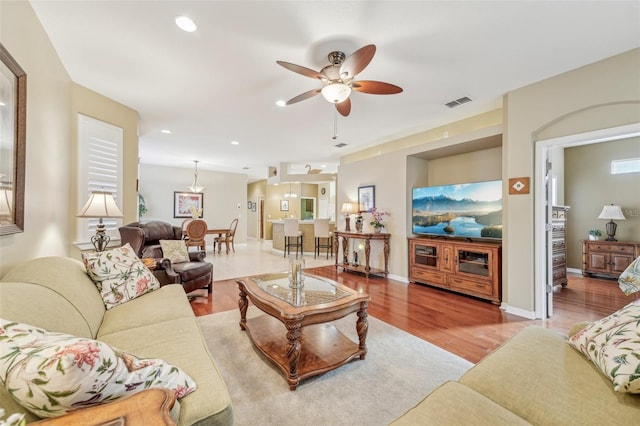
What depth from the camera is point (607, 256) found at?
4.58m

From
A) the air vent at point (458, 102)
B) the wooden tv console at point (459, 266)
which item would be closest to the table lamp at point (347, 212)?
the wooden tv console at point (459, 266)

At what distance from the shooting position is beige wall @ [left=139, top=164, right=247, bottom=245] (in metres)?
7.59

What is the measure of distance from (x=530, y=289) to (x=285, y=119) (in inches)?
157


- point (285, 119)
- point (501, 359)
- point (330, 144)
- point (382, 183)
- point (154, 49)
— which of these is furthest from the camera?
point (330, 144)

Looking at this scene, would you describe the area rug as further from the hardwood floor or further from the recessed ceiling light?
the recessed ceiling light

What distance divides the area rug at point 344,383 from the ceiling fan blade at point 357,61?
2419mm

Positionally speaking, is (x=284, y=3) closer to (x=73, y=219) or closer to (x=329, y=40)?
(x=329, y=40)

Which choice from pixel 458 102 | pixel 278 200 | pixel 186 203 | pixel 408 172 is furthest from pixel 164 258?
pixel 278 200

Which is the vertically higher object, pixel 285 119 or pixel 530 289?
pixel 285 119

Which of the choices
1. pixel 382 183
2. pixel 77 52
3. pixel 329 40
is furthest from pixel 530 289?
pixel 77 52

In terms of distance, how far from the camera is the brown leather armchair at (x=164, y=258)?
9.87 ft

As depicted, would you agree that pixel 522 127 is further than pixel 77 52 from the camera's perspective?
Yes

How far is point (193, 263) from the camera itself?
363cm

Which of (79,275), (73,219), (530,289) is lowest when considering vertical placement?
(530,289)
